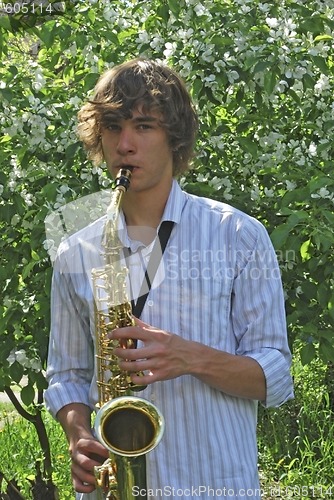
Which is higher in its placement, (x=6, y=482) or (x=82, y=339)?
(x=82, y=339)

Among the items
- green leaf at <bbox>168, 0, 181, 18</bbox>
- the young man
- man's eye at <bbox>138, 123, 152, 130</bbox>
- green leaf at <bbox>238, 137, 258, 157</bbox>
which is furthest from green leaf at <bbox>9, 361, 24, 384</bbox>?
man's eye at <bbox>138, 123, 152, 130</bbox>

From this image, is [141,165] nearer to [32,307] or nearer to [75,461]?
[75,461]

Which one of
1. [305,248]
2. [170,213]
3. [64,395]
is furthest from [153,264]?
[305,248]

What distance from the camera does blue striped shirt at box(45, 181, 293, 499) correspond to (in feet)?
7.55

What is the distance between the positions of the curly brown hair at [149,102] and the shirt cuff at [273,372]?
535mm

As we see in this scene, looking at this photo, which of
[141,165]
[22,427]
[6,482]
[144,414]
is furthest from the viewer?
[22,427]

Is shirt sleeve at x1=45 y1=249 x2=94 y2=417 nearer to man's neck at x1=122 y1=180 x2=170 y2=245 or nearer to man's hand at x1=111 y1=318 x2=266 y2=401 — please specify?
man's neck at x1=122 y1=180 x2=170 y2=245

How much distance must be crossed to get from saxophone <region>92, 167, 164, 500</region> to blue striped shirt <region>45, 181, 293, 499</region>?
0.15 feet

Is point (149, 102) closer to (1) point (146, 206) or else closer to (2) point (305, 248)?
(1) point (146, 206)

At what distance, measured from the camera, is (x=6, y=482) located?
4828 mm

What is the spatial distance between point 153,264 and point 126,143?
0.29 m

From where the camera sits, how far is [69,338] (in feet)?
8.22

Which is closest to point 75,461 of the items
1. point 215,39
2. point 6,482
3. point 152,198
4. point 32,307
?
point 152,198

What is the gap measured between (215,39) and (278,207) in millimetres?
653
